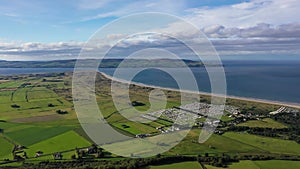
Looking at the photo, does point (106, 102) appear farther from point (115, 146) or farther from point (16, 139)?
point (115, 146)

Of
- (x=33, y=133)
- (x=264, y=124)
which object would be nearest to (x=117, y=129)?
(x=33, y=133)

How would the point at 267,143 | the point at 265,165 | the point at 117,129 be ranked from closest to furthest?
the point at 265,165
the point at 267,143
the point at 117,129

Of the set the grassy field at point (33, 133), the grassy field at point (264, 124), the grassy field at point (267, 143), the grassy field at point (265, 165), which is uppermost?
the grassy field at point (33, 133)

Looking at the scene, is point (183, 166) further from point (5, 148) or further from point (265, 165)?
point (5, 148)

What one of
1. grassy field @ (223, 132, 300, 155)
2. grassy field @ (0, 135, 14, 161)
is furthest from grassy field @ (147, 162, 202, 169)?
grassy field @ (0, 135, 14, 161)

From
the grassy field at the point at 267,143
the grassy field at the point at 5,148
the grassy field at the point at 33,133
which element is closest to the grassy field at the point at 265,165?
the grassy field at the point at 267,143

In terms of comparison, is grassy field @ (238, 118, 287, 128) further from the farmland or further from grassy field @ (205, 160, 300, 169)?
grassy field @ (205, 160, 300, 169)

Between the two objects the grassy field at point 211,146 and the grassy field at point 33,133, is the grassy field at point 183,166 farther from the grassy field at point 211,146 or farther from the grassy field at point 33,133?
the grassy field at point 33,133

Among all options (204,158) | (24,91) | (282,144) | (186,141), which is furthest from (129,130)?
(24,91)

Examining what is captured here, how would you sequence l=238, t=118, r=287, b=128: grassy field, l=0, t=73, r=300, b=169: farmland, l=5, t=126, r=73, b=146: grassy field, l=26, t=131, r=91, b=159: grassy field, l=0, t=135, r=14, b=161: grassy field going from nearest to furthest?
l=0, t=135, r=14, b=161: grassy field < l=0, t=73, r=300, b=169: farmland < l=26, t=131, r=91, b=159: grassy field < l=5, t=126, r=73, b=146: grassy field < l=238, t=118, r=287, b=128: grassy field
